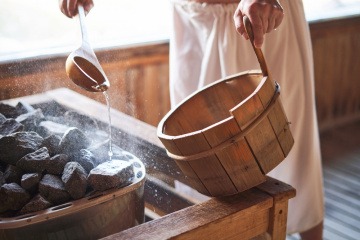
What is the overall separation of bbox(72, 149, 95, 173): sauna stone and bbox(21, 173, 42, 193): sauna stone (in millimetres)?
137

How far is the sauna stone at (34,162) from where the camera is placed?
135 cm

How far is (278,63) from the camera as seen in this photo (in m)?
1.96

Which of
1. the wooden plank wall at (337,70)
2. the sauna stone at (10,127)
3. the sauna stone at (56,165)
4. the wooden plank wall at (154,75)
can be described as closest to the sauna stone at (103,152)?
the sauna stone at (56,165)

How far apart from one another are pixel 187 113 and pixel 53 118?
582mm

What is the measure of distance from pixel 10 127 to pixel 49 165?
29 centimetres

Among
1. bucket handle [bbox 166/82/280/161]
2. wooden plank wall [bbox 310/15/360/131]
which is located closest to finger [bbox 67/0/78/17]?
bucket handle [bbox 166/82/280/161]

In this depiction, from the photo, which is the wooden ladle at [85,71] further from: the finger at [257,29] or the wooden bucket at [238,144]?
the finger at [257,29]

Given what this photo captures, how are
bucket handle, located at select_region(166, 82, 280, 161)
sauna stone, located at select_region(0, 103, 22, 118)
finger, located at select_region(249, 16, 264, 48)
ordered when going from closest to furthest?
bucket handle, located at select_region(166, 82, 280, 161)
finger, located at select_region(249, 16, 264, 48)
sauna stone, located at select_region(0, 103, 22, 118)

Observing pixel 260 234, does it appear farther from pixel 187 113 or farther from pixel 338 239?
pixel 338 239

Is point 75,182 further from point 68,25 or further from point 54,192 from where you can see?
point 68,25

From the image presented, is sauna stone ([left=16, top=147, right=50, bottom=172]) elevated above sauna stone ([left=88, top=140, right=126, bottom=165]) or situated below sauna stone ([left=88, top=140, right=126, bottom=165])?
above

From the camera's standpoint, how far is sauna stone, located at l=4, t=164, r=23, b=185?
53.4 inches

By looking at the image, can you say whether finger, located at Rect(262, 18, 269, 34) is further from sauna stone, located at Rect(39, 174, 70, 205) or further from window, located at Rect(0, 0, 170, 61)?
window, located at Rect(0, 0, 170, 61)

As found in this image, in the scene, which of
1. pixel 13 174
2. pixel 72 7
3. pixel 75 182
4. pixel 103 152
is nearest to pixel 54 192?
pixel 75 182
